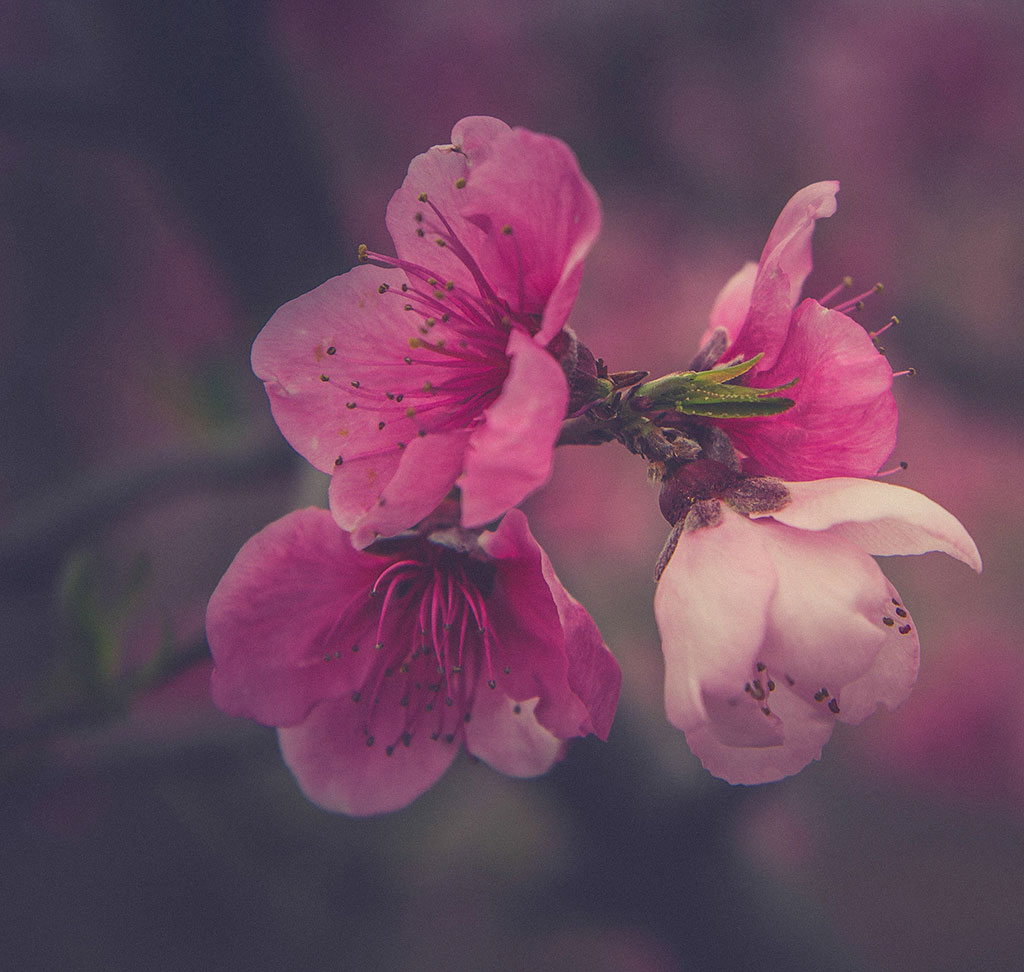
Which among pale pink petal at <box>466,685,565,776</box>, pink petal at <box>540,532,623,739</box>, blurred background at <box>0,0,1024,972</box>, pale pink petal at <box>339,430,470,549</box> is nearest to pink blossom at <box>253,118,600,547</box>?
pale pink petal at <box>339,430,470,549</box>

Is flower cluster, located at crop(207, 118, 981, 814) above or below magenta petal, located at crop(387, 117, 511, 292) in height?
below

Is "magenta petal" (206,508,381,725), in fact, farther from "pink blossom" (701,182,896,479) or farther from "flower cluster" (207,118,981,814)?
"pink blossom" (701,182,896,479)

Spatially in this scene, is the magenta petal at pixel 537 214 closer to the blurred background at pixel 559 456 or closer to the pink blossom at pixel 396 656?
the pink blossom at pixel 396 656

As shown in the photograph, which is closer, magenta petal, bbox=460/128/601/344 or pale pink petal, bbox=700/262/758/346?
magenta petal, bbox=460/128/601/344

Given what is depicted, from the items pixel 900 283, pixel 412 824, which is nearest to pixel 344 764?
pixel 412 824

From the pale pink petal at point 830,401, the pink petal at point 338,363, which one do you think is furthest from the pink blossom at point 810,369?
the pink petal at point 338,363

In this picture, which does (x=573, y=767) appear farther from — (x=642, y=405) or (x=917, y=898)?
(x=917, y=898)
